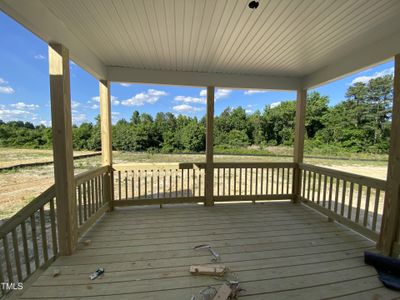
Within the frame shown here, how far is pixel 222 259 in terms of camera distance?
6.88 feet

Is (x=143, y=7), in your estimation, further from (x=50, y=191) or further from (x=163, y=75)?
(x=50, y=191)

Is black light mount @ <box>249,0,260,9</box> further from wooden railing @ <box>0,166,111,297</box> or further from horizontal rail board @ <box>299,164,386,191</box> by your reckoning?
wooden railing @ <box>0,166,111,297</box>

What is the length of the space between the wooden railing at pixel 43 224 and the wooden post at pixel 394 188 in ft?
12.1

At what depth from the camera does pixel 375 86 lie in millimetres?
12922

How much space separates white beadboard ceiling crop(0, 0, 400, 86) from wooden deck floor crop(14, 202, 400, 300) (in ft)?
7.42

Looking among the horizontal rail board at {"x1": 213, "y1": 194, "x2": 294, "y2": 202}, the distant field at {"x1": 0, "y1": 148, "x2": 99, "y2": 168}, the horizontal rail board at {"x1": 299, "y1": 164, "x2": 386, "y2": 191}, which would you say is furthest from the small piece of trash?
the distant field at {"x1": 0, "y1": 148, "x2": 99, "y2": 168}

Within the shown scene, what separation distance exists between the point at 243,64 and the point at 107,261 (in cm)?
334

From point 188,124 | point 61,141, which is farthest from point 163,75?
point 188,124

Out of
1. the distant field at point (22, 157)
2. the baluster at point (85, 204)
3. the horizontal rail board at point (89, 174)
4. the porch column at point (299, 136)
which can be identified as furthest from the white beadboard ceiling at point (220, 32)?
the distant field at point (22, 157)

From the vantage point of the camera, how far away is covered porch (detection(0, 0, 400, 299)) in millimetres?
1686

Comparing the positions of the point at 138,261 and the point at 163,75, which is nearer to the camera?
the point at 138,261

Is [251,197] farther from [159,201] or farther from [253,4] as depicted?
[253,4]

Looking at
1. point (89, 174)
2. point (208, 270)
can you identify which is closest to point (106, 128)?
point (89, 174)

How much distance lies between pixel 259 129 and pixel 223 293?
335 inches
